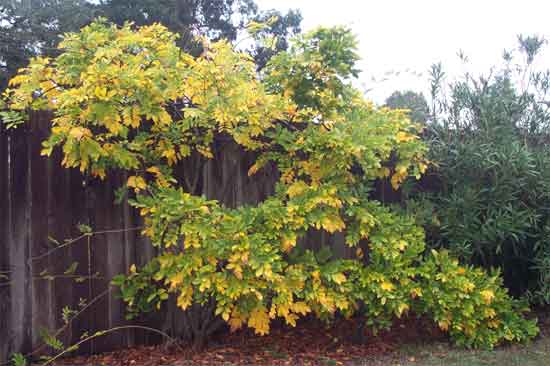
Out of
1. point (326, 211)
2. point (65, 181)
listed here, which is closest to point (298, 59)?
point (326, 211)

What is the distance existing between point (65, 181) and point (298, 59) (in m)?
2.01

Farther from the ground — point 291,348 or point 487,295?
point 487,295

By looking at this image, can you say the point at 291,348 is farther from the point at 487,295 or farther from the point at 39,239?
the point at 39,239

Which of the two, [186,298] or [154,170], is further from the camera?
[154,170]

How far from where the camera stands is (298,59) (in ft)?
14.5

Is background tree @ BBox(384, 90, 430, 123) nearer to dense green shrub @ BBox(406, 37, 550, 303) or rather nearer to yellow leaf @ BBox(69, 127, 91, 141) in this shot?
dense green shrub @ BBox(406, 37, 550, 303)

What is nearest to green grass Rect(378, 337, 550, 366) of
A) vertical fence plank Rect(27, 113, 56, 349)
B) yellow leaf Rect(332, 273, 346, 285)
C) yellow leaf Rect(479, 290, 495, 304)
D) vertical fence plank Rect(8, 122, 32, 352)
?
yellow leaf Rect(479, 290, 495, 304)

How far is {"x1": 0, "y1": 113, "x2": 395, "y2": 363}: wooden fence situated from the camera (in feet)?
13.6

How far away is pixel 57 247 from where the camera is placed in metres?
4.29

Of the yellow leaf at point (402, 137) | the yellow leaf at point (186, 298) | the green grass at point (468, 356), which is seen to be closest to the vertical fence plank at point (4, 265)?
the yellow leaf at point (186, 298)

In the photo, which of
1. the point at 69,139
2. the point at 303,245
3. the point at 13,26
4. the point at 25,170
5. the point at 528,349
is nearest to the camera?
the point at 69,139

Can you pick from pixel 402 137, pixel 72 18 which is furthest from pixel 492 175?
pixel 72 18

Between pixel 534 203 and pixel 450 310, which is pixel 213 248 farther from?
pixel 534 203

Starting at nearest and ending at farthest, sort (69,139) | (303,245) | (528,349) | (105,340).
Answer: (69,139)
(105,340)
(528,349)
(303,245)
